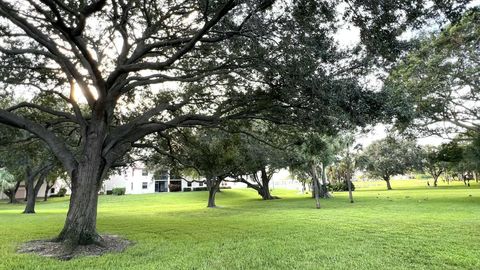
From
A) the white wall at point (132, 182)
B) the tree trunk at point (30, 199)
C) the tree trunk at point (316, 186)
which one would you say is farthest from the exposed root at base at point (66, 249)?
the white wall at point (132, 182)

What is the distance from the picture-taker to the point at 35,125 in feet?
33.4

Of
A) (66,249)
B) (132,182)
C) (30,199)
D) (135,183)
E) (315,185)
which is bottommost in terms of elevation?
(66,249)

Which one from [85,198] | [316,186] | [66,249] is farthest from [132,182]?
[66,249]

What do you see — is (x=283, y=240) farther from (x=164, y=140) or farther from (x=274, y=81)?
(x=164, y=140)

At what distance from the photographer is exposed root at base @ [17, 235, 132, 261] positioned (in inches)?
339

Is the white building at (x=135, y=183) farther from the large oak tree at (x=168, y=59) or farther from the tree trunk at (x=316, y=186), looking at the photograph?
the large oak tree at (x=168, y=59)

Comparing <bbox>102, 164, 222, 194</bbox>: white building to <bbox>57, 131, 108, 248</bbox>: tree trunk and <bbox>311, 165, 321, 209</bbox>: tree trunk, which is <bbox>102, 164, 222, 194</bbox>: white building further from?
<bbox>57, 131, 108, 248</bbox>: tree trunk

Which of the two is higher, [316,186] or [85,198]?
[85,198]

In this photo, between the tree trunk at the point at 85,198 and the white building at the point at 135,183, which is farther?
the white building at the point at 135,183

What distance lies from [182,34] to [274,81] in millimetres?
3529

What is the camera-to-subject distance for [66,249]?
8859 mm

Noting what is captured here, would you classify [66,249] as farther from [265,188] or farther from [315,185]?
[265,188]

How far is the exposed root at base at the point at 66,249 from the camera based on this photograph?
860 cm

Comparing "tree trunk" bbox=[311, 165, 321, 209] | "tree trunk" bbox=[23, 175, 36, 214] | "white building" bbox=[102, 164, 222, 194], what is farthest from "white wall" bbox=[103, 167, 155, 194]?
"tree trunk" bbox=[311, 165, 321, 209]
